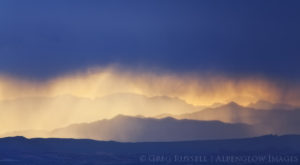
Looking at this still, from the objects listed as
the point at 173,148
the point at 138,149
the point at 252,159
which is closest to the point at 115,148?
the point at 138,149

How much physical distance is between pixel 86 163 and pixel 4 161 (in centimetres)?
1019

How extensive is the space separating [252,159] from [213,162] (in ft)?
16.6

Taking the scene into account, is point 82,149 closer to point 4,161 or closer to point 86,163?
point 86,163

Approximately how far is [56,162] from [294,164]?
1134 inches

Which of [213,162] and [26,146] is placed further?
[26,146]

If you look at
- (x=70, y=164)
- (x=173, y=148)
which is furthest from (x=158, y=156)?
(x=70, y=164)

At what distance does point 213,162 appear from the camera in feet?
198

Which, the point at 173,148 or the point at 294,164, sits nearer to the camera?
the point at 294,164

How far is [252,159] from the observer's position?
61.4 m

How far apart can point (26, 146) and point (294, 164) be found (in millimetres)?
34189

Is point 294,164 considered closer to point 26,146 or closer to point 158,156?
point 158,156

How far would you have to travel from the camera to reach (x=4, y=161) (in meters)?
61.5

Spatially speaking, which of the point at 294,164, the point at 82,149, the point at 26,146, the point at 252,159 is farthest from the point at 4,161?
the point at 294,164

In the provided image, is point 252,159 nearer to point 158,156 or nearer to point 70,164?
point 158,156
